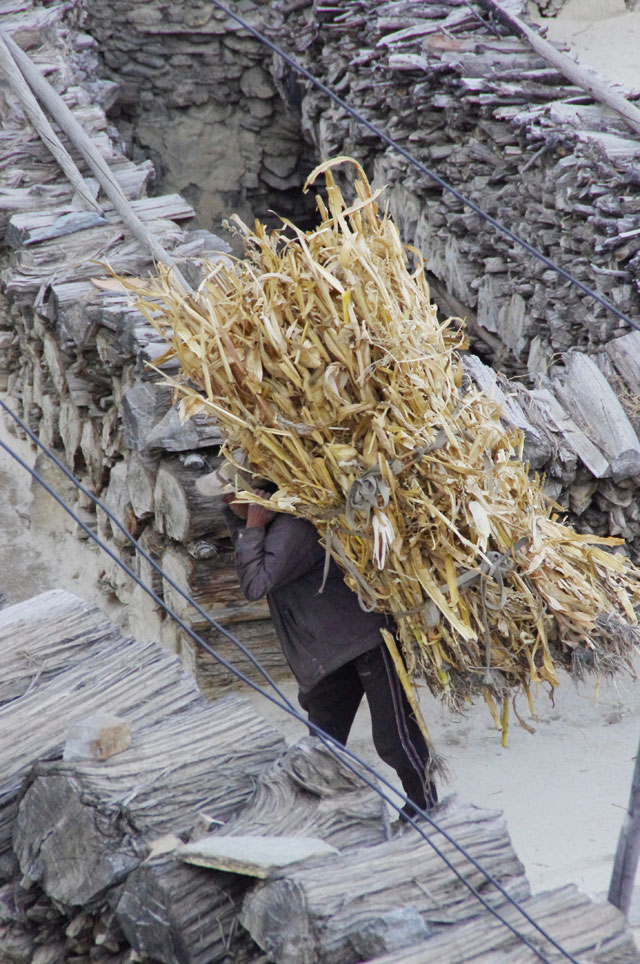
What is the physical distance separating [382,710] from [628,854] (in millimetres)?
1070

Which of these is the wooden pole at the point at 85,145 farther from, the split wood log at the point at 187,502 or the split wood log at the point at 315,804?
the split wood log at the point at 315,804

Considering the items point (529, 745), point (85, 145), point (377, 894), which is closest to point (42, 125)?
point (85, 145)

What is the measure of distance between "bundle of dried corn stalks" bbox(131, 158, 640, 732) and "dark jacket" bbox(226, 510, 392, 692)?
3.6 inches

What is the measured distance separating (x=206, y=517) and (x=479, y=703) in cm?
136

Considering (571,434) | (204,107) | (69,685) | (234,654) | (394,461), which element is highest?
(394,461)

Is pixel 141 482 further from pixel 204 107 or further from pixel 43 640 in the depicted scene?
pixel 204 107

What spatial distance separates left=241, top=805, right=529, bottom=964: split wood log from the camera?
64.6 inches

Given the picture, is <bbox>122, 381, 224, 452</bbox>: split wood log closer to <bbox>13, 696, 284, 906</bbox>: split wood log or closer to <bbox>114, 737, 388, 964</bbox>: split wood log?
<bbox>13, 696, 284, 906</bbox>: split wood log

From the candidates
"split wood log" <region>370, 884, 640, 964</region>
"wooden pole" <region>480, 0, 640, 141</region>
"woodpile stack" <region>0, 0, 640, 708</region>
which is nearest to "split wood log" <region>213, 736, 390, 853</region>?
"split wood log" <region>370, 884, 640, 964</region>

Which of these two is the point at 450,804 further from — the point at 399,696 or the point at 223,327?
Answer: the point at 223,327

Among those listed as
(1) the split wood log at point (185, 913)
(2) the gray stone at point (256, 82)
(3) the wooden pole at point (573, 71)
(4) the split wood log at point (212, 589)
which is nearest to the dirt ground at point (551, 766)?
(4) the split wood log at point (212, 589)

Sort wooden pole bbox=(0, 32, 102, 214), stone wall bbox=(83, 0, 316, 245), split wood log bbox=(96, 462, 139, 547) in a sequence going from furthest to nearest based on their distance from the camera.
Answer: stone wall bbox=(83, 0, 316, 245), wooden pole bbox=(0, 32, 102, 214), split wood log bbox=(96, 462, 139, 547)

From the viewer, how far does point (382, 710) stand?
2992 millimetres

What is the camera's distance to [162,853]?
1.87 meters
